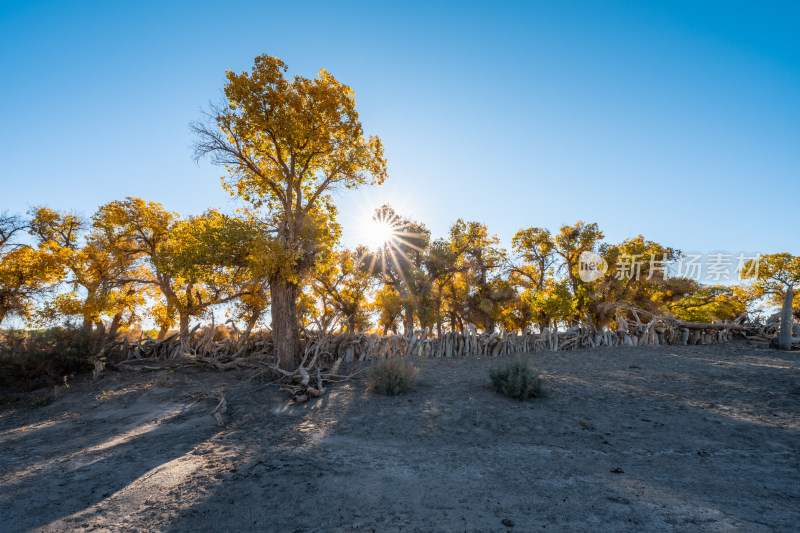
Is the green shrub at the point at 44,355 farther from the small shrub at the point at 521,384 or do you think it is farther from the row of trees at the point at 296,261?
the small shrub at the point at 521,384

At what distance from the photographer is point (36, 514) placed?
3312 millimetres

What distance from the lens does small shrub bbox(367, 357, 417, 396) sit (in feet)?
25.8

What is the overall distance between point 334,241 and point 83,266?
14582 millimetres

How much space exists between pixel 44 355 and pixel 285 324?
7352 millimetres

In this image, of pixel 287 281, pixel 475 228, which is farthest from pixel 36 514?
pixel 475 228

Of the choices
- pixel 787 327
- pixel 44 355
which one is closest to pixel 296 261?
pixel 44 355

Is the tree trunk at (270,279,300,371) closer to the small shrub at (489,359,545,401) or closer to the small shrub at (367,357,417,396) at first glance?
the small shrub at (367,357,417,396)

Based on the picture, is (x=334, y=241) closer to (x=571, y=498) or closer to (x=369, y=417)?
(x=369, y=417)

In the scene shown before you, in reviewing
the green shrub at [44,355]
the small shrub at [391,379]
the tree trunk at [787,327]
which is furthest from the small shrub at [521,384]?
the green shrub at [44,355]

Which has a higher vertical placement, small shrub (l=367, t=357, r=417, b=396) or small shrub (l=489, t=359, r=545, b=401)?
small shrub (l=489, t=359, r=545, b=401)

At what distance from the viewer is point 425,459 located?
14.8 ft

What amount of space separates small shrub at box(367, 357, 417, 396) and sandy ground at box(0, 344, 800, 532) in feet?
1.03

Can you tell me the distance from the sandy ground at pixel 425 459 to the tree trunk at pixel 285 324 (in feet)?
5.64

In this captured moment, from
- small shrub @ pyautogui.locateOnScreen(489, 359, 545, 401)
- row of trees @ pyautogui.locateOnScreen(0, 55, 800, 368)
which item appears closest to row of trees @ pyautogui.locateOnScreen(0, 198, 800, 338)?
row of trees @ pyautogui.locateOnScreen(0, 55, 800, 368)
